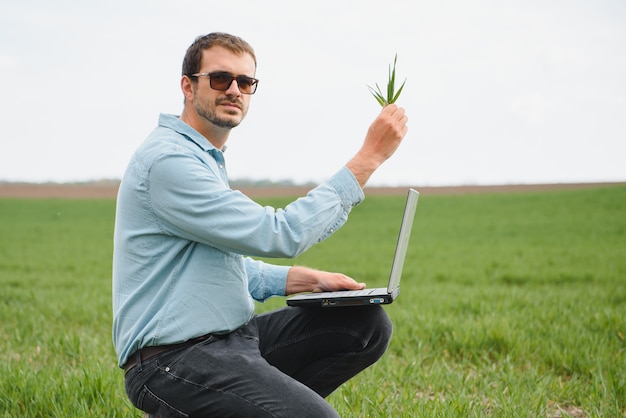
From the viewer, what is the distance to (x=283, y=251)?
8.82 ft

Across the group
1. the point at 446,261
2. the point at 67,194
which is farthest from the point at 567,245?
the point at 67,194

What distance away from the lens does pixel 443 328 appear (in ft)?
22.0

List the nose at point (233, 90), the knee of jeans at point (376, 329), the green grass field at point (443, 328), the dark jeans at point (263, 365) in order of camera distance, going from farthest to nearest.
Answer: the green grass field at point (443, 328) < the knee of jeans at point (376, 329) < the nose at point (233, 90) < the dark jeans at point (263, 365)

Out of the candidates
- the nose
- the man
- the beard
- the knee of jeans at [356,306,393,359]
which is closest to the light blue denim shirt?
the man

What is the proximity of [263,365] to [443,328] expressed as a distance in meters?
4.24

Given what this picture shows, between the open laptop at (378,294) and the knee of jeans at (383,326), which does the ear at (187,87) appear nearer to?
the open laptop at (378,294)

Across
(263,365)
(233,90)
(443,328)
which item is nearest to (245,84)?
(233,90)

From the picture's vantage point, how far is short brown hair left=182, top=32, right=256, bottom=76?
10.4 feet

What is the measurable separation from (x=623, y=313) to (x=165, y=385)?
6.64 meters

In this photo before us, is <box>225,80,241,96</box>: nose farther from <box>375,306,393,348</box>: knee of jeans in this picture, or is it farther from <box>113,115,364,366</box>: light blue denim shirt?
<box>375,306,393,348</box>: knee of jeans

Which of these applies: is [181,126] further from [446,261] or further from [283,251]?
[446,261]

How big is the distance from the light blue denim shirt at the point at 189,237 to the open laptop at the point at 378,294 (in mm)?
314

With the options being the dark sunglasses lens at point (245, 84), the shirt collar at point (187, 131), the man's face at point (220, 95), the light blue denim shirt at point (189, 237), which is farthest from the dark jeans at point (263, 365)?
the dark sunglasses lens at point (245, 84)

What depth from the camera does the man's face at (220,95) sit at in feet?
10.2
